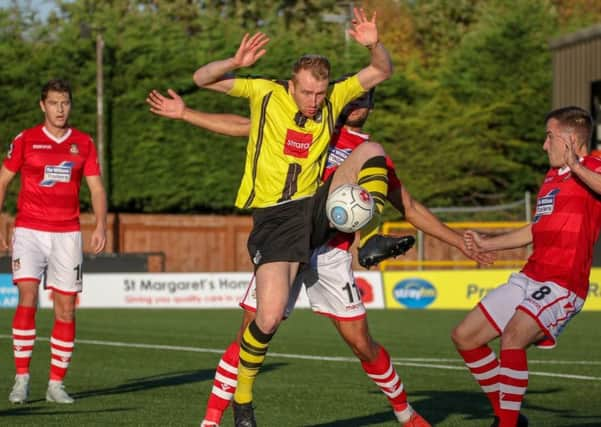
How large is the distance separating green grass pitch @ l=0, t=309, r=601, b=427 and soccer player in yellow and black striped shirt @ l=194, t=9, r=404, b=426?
135cm

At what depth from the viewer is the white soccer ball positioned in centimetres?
782

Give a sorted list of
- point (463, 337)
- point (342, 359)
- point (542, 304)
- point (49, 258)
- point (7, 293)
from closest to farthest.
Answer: point (542, 304)
point (463, 337)
point (49, 258)
point (342, 359)
point (7, 293)

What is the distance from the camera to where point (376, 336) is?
18078mm

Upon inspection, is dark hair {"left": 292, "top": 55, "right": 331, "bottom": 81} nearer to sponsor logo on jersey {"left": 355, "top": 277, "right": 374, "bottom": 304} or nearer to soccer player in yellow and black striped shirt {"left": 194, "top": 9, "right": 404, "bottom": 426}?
soccer player in yellow and black striped shirt {"left": 194, "top": 9, "right": 404, "bottom": 426}

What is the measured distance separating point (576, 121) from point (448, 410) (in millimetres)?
2787

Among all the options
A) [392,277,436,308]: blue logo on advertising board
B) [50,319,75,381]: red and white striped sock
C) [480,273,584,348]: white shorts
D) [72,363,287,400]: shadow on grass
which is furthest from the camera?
[392,277,436,308]: blue logo on advertising board

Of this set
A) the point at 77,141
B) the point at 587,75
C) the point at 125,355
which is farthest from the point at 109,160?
the point at 77,141

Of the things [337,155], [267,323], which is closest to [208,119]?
[337,155]

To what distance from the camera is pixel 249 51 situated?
8.02 metres

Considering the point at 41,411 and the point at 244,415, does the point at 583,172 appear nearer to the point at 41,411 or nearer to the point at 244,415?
the point at 244,415

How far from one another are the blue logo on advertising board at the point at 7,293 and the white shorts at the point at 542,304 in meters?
18.1

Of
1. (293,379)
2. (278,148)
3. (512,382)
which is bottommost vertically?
(293,379)

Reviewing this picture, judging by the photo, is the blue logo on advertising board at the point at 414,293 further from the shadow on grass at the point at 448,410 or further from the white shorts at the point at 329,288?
the white shorts at the point at 329,288

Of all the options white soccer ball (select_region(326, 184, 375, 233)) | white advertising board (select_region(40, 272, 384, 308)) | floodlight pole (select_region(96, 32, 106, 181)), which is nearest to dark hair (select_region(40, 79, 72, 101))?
white soccer ball (select_region(326, 184, 375, 233))
